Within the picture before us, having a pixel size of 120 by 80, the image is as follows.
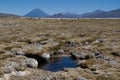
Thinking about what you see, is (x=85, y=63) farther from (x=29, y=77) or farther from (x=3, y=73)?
(x=3, y=73)

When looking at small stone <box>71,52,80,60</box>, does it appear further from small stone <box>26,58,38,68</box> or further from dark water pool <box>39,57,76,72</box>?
small stone <box>26,58,38,68</box>

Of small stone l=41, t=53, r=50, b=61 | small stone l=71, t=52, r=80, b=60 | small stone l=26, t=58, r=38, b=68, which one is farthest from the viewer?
small stone l=71, t=52, r=80, b=60

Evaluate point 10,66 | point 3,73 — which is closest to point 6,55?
point 10,66

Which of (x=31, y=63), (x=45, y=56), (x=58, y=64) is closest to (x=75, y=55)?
(x=45, y=56)

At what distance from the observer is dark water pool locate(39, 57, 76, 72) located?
162ft

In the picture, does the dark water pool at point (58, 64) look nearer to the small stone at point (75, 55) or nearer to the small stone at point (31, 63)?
the small stone at point (75, 55)

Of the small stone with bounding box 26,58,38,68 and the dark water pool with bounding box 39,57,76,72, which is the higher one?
the small stone with bounding box 26,58,38,68

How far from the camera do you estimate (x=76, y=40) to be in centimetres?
7788

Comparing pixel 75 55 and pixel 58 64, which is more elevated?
pixel 75 55

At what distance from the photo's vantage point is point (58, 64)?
53500 mm

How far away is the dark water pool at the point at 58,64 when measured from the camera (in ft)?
162

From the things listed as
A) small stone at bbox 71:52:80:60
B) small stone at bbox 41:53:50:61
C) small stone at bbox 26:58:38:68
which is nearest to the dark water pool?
small stone at bbox 41:53:50:61

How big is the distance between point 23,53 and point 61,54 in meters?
9.72

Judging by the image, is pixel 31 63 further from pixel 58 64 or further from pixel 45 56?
pixel 45 56
